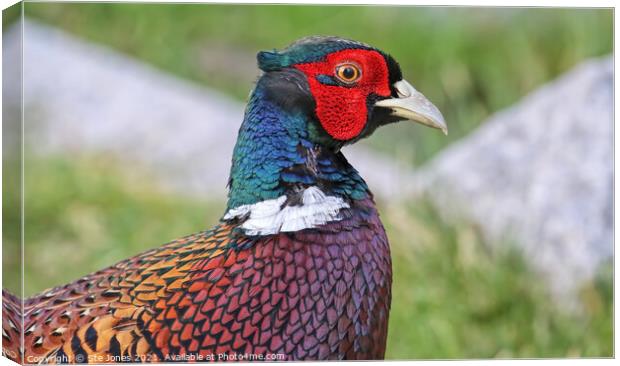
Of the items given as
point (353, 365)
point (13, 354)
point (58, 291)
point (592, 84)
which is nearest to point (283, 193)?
point (353, 365)

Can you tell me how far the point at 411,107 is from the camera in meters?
2.65

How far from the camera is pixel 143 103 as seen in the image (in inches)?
169

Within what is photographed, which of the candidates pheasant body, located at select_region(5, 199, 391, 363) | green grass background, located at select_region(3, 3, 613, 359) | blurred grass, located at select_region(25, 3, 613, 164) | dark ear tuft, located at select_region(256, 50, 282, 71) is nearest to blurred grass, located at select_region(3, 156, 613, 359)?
green grass background, located at select_region(3, 3, 613, 359)

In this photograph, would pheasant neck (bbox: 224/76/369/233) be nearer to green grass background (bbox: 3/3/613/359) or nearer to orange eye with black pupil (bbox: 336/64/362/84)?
orange eye with black pupil (bbox: 336/64/362/84)

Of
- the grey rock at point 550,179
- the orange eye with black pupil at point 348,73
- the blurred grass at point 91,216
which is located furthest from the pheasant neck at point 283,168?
the grey rock at point 550,179

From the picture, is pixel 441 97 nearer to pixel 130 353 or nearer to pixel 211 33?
pixel 211 33

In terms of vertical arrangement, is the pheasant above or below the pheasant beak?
below

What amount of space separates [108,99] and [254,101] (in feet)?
5.54

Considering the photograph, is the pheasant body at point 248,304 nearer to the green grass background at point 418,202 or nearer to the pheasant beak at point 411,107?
the pheasant beak at point 411,107

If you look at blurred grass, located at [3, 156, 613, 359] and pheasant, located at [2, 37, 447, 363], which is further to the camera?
blurred grass, located at [3, 156, 613, 359]

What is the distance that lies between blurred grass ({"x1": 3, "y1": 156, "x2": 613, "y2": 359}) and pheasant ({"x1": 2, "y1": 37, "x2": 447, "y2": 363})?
91 cm

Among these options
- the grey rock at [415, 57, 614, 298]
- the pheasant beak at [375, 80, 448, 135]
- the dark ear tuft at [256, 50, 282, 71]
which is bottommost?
the grey rock at [415, 57, 614, 298]

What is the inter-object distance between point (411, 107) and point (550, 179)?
52.2 inches

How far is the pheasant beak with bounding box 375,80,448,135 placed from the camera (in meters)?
2.65
